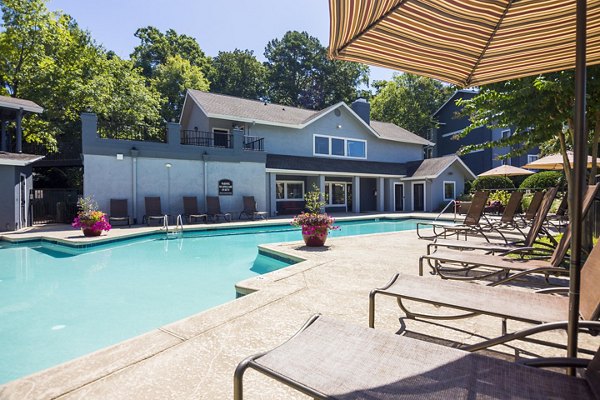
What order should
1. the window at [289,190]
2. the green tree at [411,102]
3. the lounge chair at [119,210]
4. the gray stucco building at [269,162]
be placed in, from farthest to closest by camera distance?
the green tree at [411,102], the window at [289,190], the gray stucco building at [269,162], the lounge chair at [119,210]

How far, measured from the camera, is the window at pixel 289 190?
21.8 meters

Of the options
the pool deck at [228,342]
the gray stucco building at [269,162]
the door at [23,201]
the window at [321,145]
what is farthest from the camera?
the window at [321,145]

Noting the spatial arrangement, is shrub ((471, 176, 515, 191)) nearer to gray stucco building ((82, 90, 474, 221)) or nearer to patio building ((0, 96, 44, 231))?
gray stucco building ((82, 90, 474, 221))

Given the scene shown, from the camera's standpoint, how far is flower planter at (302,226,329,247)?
806cm

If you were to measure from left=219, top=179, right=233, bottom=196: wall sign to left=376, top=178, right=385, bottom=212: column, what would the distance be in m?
11.1

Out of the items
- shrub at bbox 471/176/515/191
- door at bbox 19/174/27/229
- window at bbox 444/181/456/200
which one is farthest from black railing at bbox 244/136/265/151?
shrub at bbox 471/176/515/191

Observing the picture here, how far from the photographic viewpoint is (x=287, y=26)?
156 feet

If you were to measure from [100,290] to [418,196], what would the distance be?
22.1m

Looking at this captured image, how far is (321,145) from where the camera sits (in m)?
22.4

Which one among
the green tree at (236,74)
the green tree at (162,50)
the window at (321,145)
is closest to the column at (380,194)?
the window at (321,145)

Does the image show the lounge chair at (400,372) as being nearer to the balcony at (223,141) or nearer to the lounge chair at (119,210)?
the lounge chair at (119,210)

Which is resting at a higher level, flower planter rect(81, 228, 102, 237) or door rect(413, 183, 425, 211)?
door rect(413, 183, 425, 211)

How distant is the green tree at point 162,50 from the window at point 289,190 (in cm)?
2547

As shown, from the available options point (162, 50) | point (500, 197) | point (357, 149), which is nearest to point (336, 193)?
point (357, 149)
